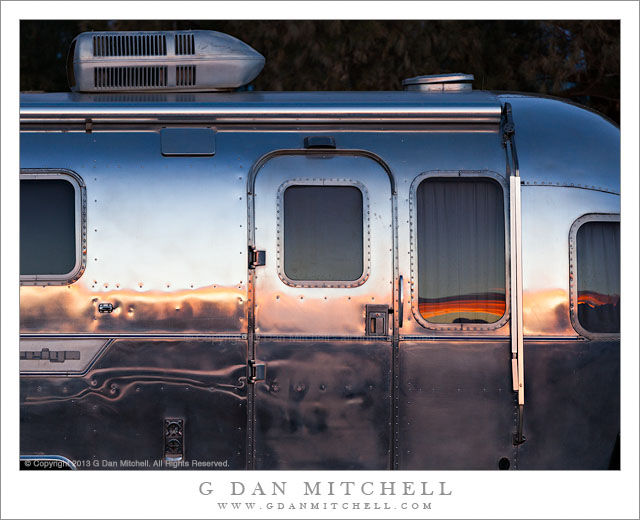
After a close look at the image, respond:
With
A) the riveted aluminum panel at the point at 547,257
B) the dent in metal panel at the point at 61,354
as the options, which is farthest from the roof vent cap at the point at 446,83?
the dent in metal panel at the point at 61,354

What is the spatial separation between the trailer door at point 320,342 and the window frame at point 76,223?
3.37ft

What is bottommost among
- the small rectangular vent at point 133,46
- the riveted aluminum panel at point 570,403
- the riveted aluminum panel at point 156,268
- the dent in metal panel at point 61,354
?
the riveted aluminum panel at point 570,403

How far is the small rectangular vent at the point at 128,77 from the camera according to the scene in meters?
4.65

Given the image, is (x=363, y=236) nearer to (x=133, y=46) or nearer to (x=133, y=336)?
(x=133, y=336)

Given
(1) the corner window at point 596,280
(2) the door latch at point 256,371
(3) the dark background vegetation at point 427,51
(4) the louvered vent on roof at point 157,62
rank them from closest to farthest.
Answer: (2) the door latch at point 256,371 < (1) the corner window at point 596,280 < (4) the louvered vent on roof at point 157,62 < (3) the dark background vegetation at point 427,51

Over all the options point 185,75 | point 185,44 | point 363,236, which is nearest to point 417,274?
point 363,236

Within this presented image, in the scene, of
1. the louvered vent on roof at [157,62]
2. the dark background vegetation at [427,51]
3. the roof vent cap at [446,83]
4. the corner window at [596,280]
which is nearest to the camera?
the corner window at [596,280]

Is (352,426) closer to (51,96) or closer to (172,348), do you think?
(172,348)

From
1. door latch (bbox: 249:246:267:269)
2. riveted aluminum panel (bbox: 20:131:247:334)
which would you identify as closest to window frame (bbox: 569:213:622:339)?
door latch (bbox: 249:246:267:269)

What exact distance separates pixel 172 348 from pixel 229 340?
344 mm

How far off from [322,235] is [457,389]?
1225 mm

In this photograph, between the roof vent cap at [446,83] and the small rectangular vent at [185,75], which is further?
the roof vent cap at [446,83]

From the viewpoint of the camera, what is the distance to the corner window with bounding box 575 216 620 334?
14.2ft

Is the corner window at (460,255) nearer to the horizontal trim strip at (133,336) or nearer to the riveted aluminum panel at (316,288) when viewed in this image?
the riveted aluminum panel at (316,288)
